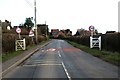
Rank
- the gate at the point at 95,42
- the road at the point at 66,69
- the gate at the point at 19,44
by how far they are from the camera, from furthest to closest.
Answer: the gate at the point at 95,42 → the gate at the point at 19,44 → the road at the point at 66,69

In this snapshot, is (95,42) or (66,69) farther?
(95,42)

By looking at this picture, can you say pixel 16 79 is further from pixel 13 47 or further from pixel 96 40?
pixel 96 40

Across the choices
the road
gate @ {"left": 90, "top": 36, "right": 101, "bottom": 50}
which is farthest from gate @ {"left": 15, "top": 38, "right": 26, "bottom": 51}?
the road

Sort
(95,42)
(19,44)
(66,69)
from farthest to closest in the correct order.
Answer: (95,42)
(19,44)
(66,69)

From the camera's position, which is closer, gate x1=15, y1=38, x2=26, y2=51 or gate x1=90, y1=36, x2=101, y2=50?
gate x1=15, y1=38, x2=26, y2=51

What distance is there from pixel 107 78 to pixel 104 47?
29214 mm

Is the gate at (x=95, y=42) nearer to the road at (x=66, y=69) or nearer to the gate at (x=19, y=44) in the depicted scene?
the gate at (x=19, y=44)

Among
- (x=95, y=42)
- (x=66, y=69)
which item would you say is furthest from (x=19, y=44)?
(x=66, y=69)

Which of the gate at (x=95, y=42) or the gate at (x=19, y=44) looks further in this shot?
the gate at (x=95, y=42)

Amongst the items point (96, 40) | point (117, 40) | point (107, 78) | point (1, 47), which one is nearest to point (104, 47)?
point (96, 40)

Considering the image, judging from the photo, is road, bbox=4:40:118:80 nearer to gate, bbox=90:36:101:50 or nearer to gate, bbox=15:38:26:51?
gate, bbox=15:38:26:51

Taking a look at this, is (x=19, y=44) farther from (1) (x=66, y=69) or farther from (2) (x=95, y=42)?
(1) (x=66, y=69)

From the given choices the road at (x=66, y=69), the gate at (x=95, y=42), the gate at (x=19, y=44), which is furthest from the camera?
the gate at (x=95, y=42)

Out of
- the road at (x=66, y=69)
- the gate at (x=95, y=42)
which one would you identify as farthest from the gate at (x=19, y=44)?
the road at (x=66, y=69)
